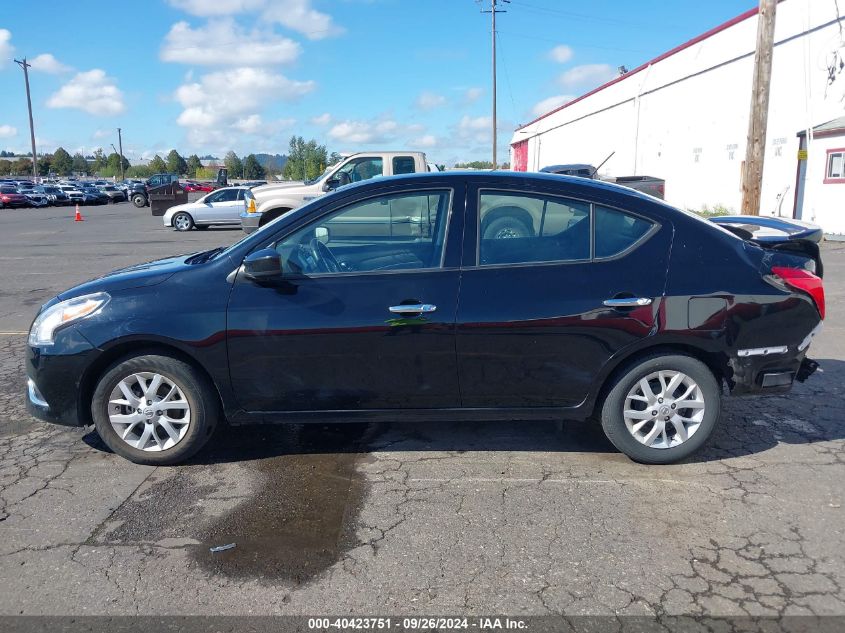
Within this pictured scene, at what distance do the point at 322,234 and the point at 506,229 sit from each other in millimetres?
1102

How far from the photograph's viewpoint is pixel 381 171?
1447 cm

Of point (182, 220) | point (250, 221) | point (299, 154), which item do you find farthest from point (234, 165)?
point (250, 221)

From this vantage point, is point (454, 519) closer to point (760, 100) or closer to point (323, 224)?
point (323, 224)

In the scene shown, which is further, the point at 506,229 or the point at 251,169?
the point at 251,169

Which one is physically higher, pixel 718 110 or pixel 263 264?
pixel 718 110

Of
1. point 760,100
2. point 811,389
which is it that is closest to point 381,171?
point 760,100

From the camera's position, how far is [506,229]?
13.7 feet

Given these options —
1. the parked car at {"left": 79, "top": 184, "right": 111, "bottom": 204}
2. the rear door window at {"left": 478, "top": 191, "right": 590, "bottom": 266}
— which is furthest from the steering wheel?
the parked car at {"left": 79, "top": 184, "right": 111, "bottom": 204}

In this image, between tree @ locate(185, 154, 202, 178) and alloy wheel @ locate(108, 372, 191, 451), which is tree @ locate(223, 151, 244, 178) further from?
alloy wheel @ locate(108, 372, 191, 451)

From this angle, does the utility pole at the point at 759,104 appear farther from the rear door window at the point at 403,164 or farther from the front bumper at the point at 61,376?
the front bumper at the point at 61,376

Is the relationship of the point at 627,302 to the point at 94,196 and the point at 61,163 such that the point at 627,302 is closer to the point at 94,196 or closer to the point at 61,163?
the point at 94,196

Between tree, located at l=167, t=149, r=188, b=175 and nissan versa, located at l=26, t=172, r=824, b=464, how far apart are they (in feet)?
440

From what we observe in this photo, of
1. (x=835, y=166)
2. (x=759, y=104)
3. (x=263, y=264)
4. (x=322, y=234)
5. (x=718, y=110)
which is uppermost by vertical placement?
(x=718, y=110)

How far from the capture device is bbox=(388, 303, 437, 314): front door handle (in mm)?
3959
